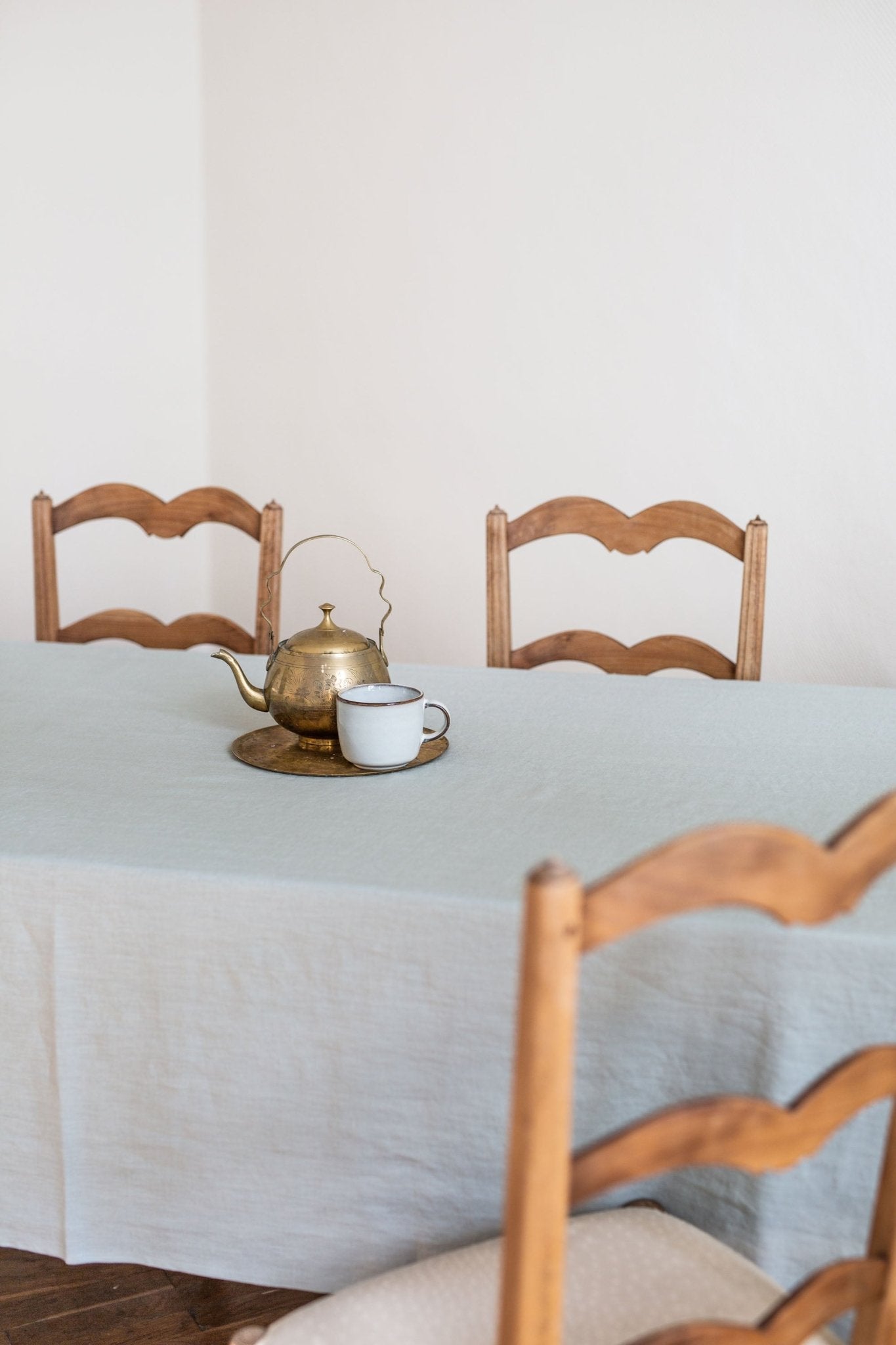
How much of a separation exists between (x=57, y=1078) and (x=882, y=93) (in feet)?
7.63

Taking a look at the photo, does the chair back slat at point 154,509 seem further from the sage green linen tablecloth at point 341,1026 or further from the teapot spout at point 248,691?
the sage green linen tablecloth at point 341,1026

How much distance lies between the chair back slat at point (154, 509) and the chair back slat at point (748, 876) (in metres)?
1.46

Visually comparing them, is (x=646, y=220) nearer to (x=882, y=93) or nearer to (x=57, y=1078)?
(x=882, y=93)

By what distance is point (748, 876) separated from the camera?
22.1 inches

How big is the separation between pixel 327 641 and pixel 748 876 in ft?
2.44

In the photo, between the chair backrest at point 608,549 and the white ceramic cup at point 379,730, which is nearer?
the white ceramic cup at point 379,730

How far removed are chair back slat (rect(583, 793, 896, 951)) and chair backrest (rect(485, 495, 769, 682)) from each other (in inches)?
45.1

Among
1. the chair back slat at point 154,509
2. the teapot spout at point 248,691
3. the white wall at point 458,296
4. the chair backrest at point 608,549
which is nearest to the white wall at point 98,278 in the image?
the white wall at point 458,296

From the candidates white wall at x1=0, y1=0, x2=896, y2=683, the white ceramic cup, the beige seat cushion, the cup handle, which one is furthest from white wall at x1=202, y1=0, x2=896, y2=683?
the beige seat cushion

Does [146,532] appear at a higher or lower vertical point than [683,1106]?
higher

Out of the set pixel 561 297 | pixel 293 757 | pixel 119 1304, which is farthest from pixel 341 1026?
pixel 561 297

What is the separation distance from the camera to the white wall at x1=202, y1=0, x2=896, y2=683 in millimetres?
2443

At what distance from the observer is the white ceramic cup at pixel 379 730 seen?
1158 millimetres

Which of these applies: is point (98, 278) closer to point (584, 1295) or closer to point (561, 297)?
point (561, 297)
